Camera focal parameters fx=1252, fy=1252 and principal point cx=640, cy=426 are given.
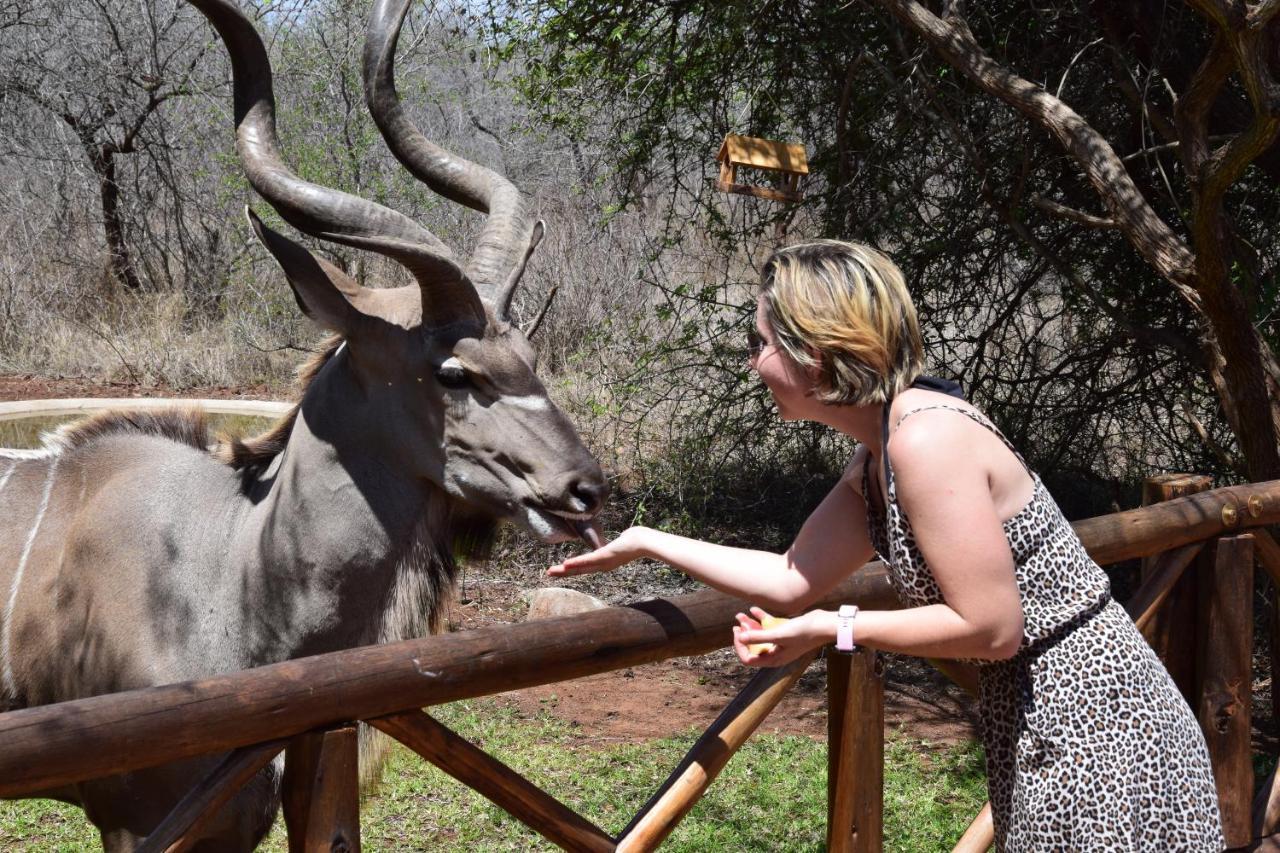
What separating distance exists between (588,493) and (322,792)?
3.19 feet

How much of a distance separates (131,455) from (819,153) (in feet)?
14.7

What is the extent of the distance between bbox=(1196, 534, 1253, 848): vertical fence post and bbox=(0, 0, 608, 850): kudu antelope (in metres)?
1.64

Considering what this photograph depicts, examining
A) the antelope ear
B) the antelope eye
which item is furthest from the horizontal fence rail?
the antelope ear

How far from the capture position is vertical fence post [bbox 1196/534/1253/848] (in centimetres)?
316

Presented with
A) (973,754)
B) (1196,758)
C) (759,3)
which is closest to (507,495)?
(1196,758)

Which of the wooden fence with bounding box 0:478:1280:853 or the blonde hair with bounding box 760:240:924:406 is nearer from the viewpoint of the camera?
the wooden fence with bounding box 0:478:1280:853

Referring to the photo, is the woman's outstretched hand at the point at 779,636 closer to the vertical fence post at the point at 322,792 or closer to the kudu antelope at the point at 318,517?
the vertical fence post at the point at 322,792

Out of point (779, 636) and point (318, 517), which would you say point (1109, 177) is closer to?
point (318, 517)

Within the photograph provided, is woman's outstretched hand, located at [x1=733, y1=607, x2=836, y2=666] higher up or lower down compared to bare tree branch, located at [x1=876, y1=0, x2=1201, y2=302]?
lower down

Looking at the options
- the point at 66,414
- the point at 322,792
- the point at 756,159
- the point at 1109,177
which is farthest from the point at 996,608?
the point at 66,414

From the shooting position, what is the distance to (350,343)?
111 inches

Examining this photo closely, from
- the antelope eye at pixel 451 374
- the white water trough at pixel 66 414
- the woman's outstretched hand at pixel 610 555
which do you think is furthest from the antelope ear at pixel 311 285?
the white water trough at pixel 66 414

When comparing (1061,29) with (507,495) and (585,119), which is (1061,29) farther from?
(507,495)

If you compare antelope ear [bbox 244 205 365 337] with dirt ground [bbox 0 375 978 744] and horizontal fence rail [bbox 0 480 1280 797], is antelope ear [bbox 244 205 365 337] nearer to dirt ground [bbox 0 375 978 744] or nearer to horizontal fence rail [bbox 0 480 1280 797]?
horizontal fence rail [bbox 0 480 1280 797]
